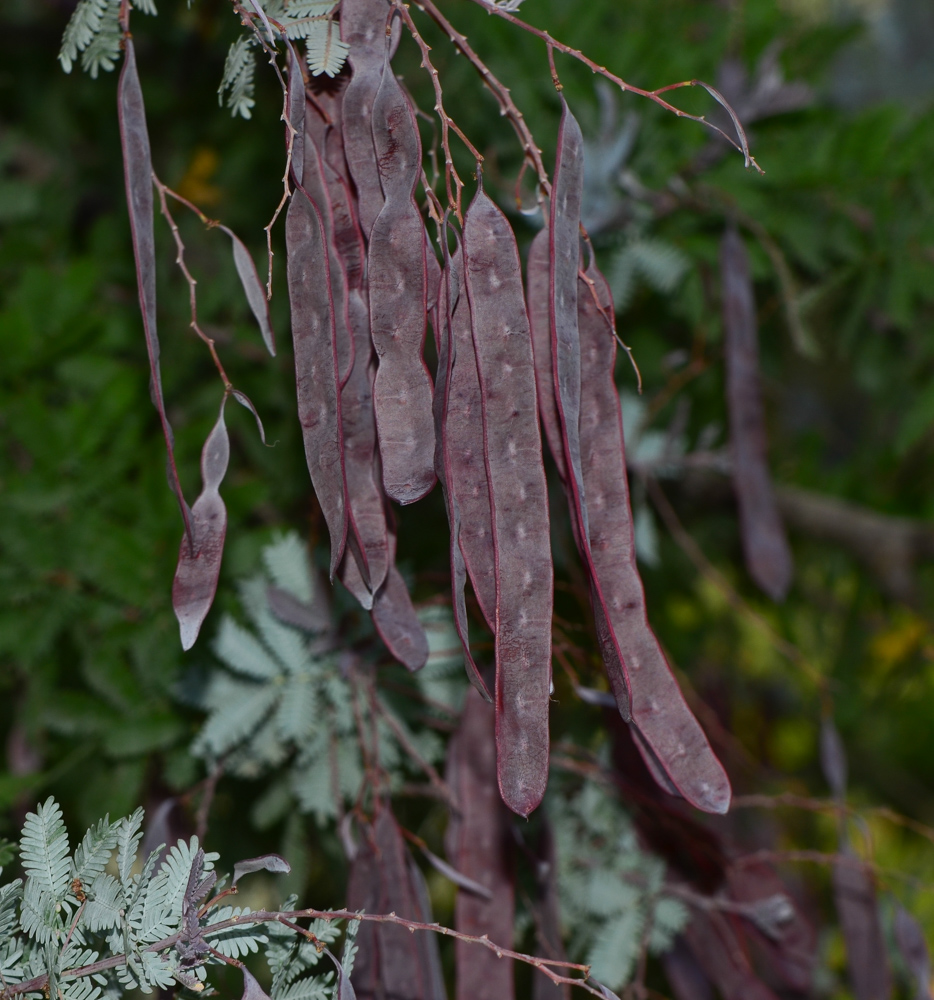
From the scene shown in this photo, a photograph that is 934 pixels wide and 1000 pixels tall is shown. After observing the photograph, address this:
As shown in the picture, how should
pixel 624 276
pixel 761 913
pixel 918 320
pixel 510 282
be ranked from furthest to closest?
1. pixel 918 320
2. pixel 624 276
3. pixel 761 913
4. pixel 510 282

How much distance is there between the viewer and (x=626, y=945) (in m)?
0.79

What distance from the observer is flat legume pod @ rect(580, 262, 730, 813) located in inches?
18.9

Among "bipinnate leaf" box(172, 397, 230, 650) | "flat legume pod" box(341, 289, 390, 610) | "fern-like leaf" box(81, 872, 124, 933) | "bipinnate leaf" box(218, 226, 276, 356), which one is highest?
"bipinnate leaf" box(218, 226, 276, 356)

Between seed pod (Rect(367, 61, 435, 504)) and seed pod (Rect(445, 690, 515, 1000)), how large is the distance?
0.99 ft

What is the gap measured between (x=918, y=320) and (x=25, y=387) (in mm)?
1108

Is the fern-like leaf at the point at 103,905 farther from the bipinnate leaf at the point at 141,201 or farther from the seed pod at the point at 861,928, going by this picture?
the seed pod at the point at 861,928

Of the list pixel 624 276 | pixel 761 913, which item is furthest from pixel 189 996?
pixel 624 276

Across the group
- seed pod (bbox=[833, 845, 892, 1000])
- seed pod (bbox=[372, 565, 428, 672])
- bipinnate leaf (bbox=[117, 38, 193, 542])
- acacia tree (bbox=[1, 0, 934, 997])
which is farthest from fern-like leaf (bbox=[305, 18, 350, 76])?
seed pod (bbox=[833, 845, 892, 1000])

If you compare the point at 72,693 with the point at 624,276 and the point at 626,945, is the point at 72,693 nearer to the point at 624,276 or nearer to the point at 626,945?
the point at 626,945

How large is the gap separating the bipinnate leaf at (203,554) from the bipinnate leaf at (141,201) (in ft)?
0.05

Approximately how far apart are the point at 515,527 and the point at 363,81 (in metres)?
0.28

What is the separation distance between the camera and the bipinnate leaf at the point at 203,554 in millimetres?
496

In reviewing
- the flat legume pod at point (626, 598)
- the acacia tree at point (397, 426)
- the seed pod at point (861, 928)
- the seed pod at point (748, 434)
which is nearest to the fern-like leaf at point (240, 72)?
the acacia tree at point (397, 426)

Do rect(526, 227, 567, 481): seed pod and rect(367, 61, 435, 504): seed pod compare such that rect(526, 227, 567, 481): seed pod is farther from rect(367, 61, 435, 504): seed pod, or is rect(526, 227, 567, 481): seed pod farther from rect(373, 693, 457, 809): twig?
rect(373, 693, 457, 809): twig
